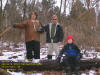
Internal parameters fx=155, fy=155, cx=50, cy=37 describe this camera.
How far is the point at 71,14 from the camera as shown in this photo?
14602 millimetres

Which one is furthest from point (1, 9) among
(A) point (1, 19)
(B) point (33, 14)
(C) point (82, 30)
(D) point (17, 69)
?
(D) point (17, 69)

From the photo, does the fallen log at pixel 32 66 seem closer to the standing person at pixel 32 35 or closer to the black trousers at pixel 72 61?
the black trousers at pixel 72 61

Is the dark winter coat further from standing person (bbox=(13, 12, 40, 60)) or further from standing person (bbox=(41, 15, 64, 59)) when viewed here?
standing person (bbox=(13, 12, 40, 60))

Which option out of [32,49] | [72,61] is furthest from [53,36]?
[72,61]

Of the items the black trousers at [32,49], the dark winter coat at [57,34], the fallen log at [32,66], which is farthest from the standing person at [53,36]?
the fallen log at [32,66]

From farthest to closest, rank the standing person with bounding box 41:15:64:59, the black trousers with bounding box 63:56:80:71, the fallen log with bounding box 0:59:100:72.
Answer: the standing person with bounding box 41:15:64:59
the fallen log with bounding box 0:59:100:72
the black trousers with bounding box 63:56:80:71

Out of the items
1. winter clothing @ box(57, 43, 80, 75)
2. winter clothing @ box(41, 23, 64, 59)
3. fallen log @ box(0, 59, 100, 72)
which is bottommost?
fallen log @ box(0, 59, 100, 72)

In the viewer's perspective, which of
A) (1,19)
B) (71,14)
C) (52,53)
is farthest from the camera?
(71,14)

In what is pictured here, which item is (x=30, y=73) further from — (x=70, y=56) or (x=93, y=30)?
(x=93, y=30)

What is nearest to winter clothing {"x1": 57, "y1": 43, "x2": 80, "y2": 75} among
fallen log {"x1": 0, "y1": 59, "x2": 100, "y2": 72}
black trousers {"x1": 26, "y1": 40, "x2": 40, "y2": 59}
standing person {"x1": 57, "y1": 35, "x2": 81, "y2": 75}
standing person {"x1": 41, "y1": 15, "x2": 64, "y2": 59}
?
standing person {"x1": 57, "y1": 35, "x2": 81, "y2": 75}

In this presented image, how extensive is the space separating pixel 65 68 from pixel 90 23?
7.68 metres

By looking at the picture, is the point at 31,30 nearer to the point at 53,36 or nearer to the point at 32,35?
the point at 32,35

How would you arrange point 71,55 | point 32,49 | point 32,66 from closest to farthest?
point 71,55 → point 32,66 → point 32,49

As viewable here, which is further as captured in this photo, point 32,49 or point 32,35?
point 32,49
